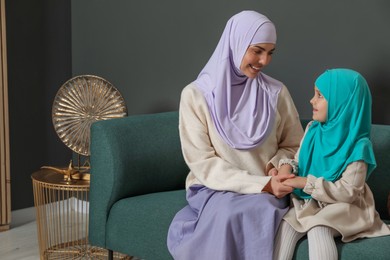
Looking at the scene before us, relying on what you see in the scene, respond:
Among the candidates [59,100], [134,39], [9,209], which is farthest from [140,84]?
[9,209]

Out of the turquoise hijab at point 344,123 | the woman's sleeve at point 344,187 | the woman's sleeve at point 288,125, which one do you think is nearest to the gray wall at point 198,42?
the woman's sleeve at point 288,125

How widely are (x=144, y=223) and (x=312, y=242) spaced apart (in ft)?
2.69

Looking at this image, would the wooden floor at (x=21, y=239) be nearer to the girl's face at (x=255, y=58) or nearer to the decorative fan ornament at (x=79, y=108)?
the decorative fan ornament at (x=79, y=108)

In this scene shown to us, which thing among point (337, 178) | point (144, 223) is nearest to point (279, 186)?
point (337, 178)

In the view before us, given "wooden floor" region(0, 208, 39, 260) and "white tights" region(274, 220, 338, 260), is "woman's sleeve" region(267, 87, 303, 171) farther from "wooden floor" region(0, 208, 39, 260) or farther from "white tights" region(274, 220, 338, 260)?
"wooden floor" region(0, 208, 39, 260)

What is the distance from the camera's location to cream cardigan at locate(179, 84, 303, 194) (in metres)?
2.79

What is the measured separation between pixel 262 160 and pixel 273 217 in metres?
0.49

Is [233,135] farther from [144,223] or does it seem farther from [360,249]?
[360,249]

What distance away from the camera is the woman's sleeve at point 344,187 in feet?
8.07

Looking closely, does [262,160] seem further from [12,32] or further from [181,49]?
[12,32]

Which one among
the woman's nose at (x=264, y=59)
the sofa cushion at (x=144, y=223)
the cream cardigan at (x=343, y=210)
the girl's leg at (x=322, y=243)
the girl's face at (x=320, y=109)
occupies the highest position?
the woman's nose at (x=264, y=59)

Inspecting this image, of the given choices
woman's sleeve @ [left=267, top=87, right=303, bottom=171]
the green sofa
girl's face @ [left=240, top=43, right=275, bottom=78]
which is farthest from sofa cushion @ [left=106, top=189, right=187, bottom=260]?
girl's face @ [left=240, top=43, right=275, bottom=78]

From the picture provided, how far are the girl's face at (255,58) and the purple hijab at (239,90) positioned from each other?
0.7 inches

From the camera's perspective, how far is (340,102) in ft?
8.25
